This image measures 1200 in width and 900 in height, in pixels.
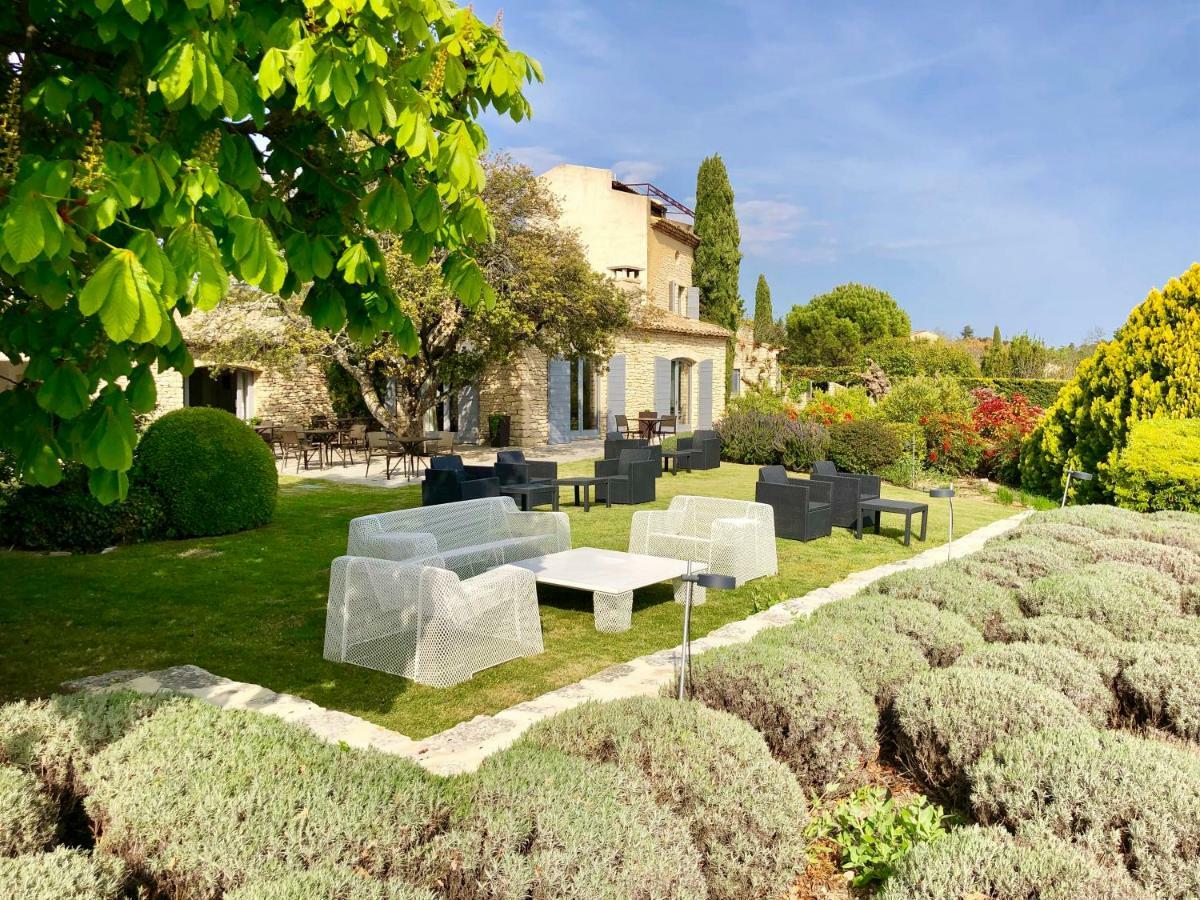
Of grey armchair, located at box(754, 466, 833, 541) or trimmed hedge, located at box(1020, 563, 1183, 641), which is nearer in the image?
trimmed hedge, located at box(1020, 563, 1183, 641)

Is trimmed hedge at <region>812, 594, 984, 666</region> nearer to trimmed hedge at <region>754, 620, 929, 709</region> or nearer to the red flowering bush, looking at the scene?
trimmed hedge at <region>754, 620, 929, 709</region>

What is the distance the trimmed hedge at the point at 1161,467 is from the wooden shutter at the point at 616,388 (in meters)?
14.8

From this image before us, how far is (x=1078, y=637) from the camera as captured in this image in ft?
14.1

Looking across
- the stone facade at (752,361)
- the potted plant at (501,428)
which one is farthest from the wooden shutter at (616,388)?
the stone facade at (752,361)

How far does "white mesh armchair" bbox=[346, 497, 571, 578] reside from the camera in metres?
6.13

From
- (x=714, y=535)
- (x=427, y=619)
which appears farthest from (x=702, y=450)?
(x=427, y=619)

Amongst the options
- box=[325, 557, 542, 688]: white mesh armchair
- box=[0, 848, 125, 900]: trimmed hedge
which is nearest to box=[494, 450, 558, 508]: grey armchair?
box=[325, 557, 542, 688]: white mesh armchair

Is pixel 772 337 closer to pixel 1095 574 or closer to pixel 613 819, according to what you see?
pixel 1095 574

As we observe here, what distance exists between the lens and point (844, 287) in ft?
167

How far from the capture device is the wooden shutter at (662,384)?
985 inches

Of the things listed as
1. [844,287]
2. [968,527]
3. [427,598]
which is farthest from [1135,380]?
[844,287]

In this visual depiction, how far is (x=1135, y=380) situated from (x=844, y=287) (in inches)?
1666

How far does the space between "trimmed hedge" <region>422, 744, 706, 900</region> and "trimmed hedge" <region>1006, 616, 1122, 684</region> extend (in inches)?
108

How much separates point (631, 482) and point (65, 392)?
10.5m
